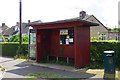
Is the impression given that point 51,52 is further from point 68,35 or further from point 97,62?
point 97,62

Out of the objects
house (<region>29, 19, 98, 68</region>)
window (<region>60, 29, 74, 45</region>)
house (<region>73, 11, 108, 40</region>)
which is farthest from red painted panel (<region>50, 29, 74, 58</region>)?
house (<region>73, 11, 108, 40</region>)

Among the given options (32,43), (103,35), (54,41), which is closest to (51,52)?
(54,41)

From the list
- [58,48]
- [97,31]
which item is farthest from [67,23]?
[97,31]

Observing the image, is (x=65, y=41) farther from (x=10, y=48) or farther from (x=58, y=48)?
(x=10, y=48)

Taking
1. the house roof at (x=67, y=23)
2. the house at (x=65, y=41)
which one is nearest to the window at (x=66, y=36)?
the house at (x=65, y=41)

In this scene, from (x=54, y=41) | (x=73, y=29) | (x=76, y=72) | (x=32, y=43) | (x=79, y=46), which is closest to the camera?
(x=76, y=72)

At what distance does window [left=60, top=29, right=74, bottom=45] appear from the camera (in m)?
14.7

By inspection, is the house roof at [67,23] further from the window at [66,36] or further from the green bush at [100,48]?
the green bush at [100,48]

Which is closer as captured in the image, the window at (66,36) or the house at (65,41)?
the house at (65,41)

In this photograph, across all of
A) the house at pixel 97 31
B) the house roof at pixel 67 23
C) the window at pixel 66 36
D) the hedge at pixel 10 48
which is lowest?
the hedge at pixel 10 48

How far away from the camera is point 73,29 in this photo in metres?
14.5

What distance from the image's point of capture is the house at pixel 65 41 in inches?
530

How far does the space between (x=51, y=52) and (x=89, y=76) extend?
5.68 meters

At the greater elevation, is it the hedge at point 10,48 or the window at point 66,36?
the window at point 66,36
